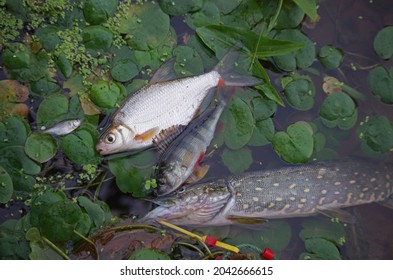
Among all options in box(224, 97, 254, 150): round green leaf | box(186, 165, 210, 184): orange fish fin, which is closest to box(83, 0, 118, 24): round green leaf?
box(224, 97, 254, 150): round green leaf

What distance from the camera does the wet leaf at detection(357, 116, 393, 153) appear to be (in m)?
2.41

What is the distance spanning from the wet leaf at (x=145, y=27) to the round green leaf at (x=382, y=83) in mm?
1077

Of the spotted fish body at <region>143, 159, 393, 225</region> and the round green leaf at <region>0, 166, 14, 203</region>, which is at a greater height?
the spotted fish body at <region>143, 159, 393, 225</region>

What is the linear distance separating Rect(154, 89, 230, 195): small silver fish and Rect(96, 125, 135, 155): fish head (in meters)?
0.15

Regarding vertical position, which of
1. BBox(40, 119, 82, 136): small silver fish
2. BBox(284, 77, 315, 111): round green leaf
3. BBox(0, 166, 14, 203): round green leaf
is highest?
BBox(284, 77, 315, 111): round green leaf

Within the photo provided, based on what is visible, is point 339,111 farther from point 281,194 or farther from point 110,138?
point 110,138

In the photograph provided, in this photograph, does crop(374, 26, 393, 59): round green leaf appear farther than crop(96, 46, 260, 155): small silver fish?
Yes

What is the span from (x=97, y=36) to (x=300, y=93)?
1053mm

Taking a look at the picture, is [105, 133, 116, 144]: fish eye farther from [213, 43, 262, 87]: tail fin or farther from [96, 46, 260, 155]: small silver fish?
[213, 43, 262, 87]: tail fin

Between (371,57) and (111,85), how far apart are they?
4.39ft

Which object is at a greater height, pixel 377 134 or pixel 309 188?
pixel 377 134

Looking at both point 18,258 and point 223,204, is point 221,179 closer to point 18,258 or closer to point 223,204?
point 223,204

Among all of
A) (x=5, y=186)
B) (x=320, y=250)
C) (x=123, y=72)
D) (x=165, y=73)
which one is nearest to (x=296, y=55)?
(x=165, y=73)

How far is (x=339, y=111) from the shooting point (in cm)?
241
